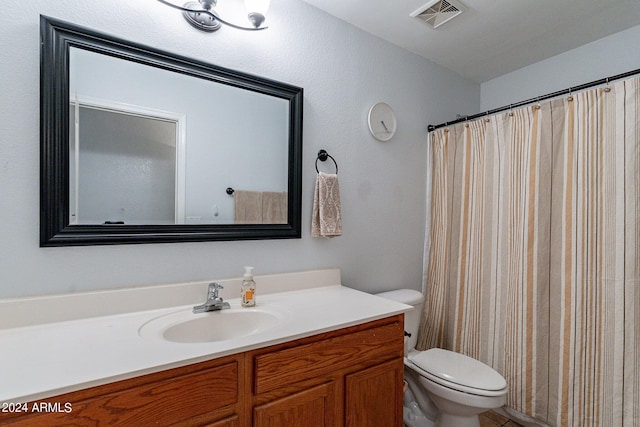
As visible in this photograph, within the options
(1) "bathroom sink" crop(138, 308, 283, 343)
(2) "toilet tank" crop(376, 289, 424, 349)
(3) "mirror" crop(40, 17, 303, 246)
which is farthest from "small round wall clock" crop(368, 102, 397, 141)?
(1) "bathroom sink" crop(138, 308, 283, 343)

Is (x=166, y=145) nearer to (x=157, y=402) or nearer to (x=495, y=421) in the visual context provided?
(x=157, y=402)

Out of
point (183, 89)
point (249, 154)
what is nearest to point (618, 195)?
point (249, 154)

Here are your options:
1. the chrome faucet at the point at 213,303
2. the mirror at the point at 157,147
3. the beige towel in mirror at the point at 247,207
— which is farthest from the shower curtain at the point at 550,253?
the chrome faucet at the point at 213,303

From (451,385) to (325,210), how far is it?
1.04m

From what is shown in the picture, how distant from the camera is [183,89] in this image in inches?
51.2

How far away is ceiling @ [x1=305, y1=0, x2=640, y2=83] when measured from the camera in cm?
160

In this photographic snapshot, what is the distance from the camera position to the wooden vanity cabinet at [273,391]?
29.3 inches

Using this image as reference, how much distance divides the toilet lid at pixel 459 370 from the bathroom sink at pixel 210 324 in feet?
2.94

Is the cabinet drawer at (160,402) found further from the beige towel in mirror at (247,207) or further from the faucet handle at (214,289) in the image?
the beige towel in mirror at (247,207)

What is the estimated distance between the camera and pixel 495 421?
5.93 feet

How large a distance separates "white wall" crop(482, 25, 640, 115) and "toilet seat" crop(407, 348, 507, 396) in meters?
1.90

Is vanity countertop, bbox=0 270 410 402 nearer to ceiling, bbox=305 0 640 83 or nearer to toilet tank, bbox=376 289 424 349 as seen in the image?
toilet tank, bbox=376 289 424 349

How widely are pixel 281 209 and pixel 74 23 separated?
3.48 ft

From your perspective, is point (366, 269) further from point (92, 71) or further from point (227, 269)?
point (92, 71)
